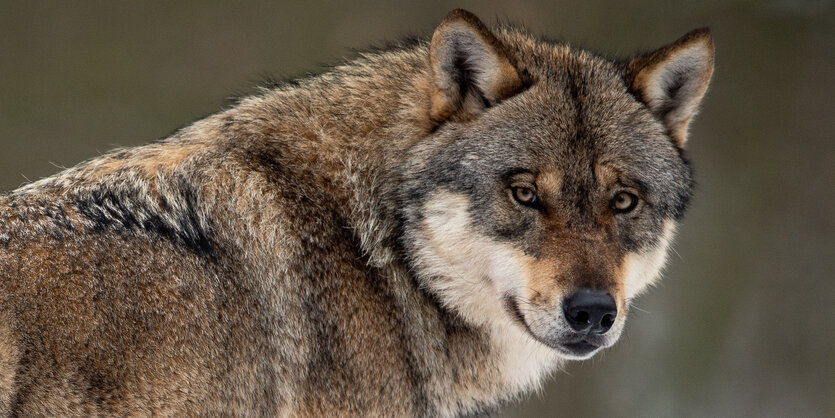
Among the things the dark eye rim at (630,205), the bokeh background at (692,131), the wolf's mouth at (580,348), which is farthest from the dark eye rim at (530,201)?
the bokeh background at (692,131)

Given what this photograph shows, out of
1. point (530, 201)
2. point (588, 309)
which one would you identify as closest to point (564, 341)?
point (588, 309)

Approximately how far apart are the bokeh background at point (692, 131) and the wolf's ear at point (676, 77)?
6038 mm

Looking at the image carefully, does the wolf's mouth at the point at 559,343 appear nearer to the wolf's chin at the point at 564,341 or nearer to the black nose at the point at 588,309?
the wolf's chin at the point at 564,341

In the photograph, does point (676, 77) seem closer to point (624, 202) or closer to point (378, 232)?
point (624, 202)

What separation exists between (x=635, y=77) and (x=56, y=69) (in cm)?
849

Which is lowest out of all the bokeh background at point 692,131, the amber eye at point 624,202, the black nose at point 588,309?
the bokeh background at point 692,131

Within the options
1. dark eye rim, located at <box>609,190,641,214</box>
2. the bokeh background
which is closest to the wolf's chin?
dark eye rim, located at <box>609,190,641,214</box>

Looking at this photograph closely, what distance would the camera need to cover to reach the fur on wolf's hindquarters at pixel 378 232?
3.28 m

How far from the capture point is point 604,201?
3834mm

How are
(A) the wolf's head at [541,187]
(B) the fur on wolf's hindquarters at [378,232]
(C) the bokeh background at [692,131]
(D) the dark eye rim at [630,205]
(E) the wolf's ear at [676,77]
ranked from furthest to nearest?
1. (C) the bokeh background at [692,131]
2. (E) the wolf's ear at [676,77]
3. (D) the dark eye rim at [630,205]
4. (A) the wolf's head at [541,187]
5. (B) the fur on wolf's hindquarters at [378,232]

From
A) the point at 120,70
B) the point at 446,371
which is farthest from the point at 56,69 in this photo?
the point at 446,371

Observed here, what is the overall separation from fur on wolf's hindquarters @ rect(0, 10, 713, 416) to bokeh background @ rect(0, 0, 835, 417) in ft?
20.4

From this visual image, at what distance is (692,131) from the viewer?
1029cm

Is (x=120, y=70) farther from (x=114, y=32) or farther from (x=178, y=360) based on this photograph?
(x=178, y=360)
